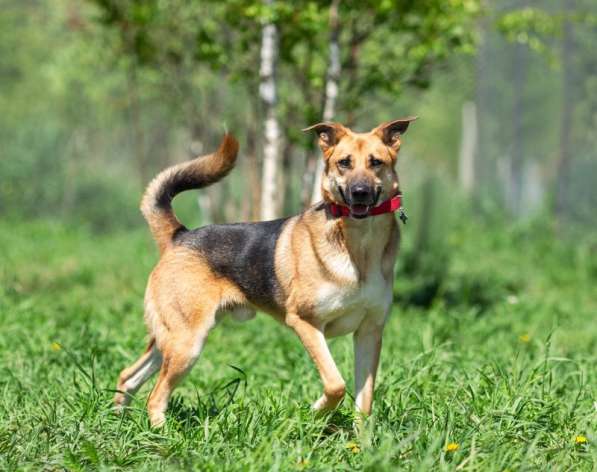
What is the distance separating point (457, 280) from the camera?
1048 cm

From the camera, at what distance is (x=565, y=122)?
12.8 meters

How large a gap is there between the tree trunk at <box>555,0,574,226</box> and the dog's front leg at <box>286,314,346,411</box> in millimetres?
9235

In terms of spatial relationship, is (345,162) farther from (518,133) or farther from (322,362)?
(518,133)

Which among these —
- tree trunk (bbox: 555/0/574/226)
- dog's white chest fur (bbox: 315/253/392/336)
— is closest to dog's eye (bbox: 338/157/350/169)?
dog's white chest fur (bbox: 315/253/392/336)

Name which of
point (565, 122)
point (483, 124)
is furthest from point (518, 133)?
point (565, 122)

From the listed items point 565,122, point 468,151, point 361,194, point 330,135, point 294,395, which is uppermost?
point 330,135

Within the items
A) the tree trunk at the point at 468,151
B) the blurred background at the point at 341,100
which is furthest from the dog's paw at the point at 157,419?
the tree trunk at the point at 468,151

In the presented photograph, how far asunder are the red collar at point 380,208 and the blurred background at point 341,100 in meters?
1.01

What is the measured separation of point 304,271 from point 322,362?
0.49 m

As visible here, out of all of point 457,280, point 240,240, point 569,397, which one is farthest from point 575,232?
point 240,240

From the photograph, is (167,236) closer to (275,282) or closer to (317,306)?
(275,282)

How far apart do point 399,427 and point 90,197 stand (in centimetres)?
1483

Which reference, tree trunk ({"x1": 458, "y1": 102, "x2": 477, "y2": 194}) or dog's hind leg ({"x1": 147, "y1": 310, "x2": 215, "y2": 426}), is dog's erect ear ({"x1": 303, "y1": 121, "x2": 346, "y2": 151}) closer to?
dog's hind leg ({"x1": 147, "y1": 310, "x2": 215, "y2": 426})

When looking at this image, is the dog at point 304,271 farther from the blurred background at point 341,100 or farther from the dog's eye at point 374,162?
the blurred background at point 341,100
